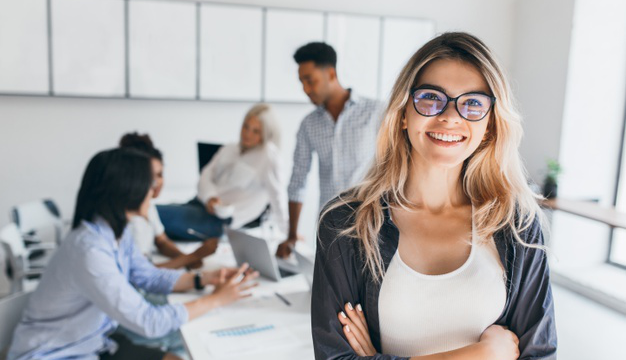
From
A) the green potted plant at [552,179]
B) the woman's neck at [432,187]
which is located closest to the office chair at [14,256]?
the woman's neck at [432,187]

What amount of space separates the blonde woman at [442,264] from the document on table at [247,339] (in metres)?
0.53

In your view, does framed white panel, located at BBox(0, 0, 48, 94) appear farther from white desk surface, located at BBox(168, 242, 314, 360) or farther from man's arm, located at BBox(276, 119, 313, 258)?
white desk surface, located at BBox(168, 242, 314, 360)

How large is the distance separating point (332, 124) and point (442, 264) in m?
1.67

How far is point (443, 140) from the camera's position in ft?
3.94

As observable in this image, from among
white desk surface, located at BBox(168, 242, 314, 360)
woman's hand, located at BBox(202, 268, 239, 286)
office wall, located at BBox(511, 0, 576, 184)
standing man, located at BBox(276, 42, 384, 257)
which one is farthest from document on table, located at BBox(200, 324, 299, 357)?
office wall, located at BBox(511, 0, 576, 184)

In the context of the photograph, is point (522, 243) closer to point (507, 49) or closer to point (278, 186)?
point (278, 186)

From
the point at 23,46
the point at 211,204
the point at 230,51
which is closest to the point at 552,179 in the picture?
the point at 211,204

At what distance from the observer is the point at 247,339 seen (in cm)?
174

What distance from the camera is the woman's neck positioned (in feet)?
4.31

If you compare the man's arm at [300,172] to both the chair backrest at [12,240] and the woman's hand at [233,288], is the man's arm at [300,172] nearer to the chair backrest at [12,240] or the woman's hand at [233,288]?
the woman's hand at [233,288]

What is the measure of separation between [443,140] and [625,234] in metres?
3.57

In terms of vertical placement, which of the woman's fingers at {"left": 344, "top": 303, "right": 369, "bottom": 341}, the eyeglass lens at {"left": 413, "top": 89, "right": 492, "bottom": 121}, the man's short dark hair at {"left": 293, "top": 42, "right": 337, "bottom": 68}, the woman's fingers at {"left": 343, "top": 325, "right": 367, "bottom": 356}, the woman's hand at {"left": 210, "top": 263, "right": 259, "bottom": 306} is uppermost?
the man's short dark hair at {"left": 293, "top": 42, "right": 337, "bottom": 68}

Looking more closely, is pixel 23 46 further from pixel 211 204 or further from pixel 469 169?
pixel 469 169

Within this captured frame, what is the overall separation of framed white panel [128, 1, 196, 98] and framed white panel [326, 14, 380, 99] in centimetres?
119
